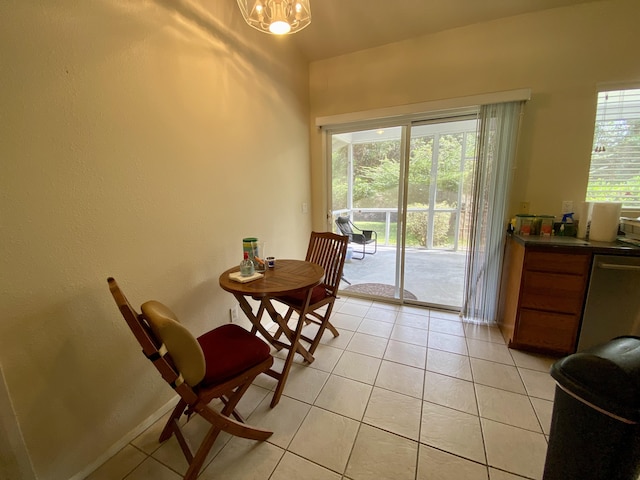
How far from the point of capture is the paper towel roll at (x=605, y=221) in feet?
6.14

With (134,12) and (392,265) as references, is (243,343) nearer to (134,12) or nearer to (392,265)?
(134,12)

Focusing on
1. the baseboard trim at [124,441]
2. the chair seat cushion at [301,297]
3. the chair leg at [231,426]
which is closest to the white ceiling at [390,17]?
the chair seat cushion at [301,297]

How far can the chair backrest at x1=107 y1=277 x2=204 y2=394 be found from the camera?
884mm

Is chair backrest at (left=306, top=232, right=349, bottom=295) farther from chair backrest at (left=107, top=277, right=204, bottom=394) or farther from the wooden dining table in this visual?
chair backrest at (left=107, top=277, right=204, bottom=394)

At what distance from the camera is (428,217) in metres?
3.12

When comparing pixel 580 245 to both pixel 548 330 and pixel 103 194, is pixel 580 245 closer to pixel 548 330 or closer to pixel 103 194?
pixel 548 330

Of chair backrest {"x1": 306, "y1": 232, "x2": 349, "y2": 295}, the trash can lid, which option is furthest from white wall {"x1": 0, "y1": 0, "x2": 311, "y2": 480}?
the trash can lid

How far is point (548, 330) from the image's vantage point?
1948 mm

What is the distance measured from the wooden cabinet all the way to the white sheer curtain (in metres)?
0.30

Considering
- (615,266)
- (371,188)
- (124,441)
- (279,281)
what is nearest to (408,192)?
(371,188)

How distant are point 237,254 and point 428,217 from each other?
232 cm

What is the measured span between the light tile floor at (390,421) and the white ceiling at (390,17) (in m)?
2.79

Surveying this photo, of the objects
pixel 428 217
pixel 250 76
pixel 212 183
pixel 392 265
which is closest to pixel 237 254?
pixel 212 183

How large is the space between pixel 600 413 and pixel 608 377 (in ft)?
0.36
